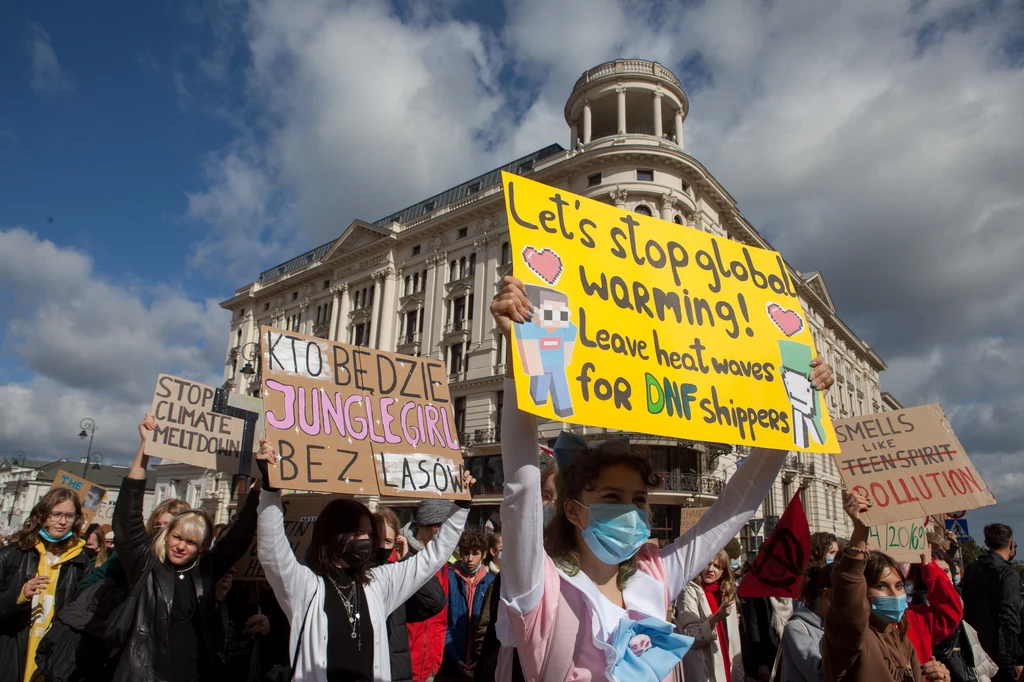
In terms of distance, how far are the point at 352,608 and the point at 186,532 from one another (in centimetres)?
106

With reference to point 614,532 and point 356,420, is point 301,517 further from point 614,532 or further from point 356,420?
point 614,532

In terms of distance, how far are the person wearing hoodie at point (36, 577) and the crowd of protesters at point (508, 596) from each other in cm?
1

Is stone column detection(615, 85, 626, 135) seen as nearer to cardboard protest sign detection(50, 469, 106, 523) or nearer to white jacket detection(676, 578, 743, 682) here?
cardboard protest sign detection(50, 469, 106, 523)

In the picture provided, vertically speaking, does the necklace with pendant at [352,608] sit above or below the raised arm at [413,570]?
below

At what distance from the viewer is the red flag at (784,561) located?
4133 mm

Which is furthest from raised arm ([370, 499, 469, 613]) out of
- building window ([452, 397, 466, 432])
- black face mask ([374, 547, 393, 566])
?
building window ([452, 397, 466, 432])

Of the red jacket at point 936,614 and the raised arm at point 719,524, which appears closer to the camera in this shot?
the raised arm at point 719,524

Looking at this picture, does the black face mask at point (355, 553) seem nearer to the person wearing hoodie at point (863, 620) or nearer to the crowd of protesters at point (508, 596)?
the crowd of protesters at point (508, 596)

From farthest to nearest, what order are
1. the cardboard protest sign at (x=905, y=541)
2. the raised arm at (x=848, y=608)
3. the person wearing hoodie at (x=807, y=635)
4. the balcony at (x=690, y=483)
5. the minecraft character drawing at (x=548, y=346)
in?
the balcony at (x=690, y=483) < the cardboard protest sign at (x=905, y=541) < the person wearing hoodie at (x=807, y=635) < the raised arm at (x=848, y=608) < the minecraft character drawing at (x=548, y=346)

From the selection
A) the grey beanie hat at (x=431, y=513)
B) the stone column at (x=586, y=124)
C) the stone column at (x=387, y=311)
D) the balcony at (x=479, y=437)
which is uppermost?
the stone column at (x=586, y=124)

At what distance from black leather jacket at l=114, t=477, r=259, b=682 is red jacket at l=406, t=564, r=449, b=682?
5.98ft

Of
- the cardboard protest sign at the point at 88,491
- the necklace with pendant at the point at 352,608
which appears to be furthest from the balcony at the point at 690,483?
the necklace with pendant at the point at 352,608

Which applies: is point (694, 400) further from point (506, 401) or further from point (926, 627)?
point (926, 627)

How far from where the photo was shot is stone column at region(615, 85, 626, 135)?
1164 inches
